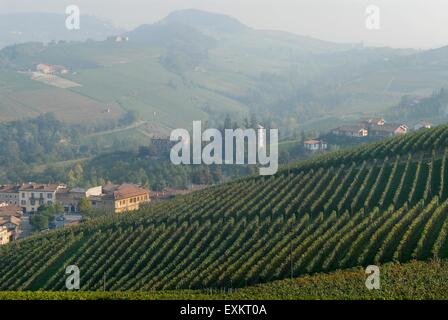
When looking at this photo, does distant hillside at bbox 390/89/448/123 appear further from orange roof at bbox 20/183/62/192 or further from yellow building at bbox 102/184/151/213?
orange roof at bbox 20/183/62/192

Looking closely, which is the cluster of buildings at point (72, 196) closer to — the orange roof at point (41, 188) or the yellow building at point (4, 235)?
the orange roof at point (41, 188)

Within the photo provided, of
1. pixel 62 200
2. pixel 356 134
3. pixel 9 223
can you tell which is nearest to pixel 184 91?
pixel 356 134

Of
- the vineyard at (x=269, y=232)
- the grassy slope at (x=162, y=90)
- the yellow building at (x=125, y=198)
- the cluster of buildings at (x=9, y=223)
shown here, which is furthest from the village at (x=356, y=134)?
the grassy slope at (x=162, y=90)

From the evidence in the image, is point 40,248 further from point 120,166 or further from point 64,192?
point 120,166

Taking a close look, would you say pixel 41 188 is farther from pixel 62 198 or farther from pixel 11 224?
pixel 11 224

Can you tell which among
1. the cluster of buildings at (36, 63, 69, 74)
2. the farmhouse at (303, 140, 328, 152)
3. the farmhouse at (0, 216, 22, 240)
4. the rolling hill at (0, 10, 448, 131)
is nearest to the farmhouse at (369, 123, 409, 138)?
the farmhouse at (303, 140, 328, 152)
